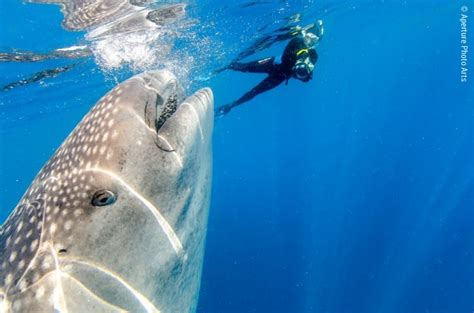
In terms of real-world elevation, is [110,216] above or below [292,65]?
above

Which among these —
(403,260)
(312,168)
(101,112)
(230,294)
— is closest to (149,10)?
(101,112)

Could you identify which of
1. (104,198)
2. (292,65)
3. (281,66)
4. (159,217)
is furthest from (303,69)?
(104,198)

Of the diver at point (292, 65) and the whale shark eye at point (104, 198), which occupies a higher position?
the whale shark eye at point (104, 198)

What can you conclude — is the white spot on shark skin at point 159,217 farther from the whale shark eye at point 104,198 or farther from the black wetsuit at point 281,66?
the black wetsuit at point 281,66

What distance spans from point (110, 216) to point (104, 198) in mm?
94

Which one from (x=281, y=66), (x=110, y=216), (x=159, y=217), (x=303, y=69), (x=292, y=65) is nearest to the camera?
(x=110, y=216)

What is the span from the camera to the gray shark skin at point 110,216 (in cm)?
189

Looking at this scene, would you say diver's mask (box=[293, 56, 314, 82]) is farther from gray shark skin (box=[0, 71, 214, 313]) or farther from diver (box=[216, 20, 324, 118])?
gray shark skin (box=[0, 71, 214, 313])

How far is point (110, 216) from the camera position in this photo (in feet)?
6.27

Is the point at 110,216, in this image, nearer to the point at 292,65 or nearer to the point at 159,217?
the point at 159,217

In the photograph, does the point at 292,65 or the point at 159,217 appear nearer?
the point at 159,217

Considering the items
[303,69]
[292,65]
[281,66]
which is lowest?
[281,66]

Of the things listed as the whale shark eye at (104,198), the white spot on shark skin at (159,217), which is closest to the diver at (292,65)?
the white spot on shark skin at (159,217)

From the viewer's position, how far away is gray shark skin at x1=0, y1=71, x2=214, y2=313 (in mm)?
1889
